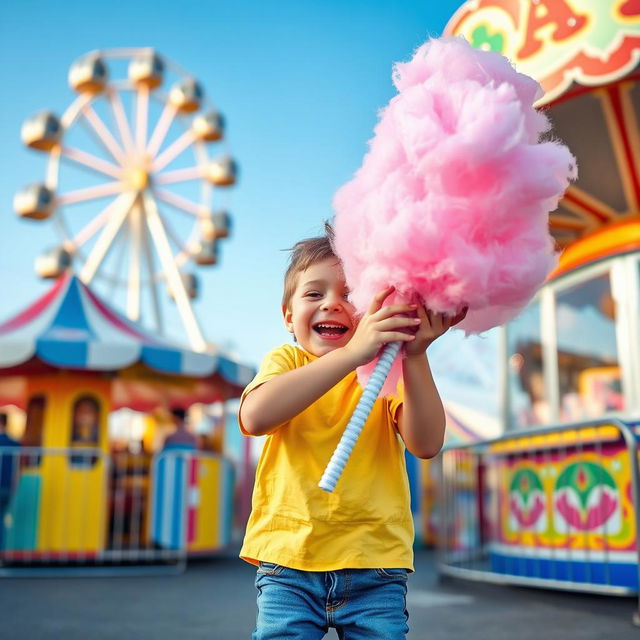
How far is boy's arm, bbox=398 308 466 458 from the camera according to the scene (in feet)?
4.94

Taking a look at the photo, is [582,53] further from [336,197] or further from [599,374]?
[336,197]

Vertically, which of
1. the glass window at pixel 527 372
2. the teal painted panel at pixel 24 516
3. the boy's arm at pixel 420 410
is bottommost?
the teal painted panel at pixel 24 516

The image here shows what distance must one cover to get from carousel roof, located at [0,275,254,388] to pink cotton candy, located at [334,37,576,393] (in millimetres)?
6014

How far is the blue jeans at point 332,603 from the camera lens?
1536mm

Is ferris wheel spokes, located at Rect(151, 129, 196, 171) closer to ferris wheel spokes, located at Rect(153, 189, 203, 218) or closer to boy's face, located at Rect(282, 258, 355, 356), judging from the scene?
ferris wheel spokes, located at Rect(153, 189, 203, 218)

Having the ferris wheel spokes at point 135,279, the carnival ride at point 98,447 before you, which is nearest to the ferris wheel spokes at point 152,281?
the ferris wheel spokes at point 135,279

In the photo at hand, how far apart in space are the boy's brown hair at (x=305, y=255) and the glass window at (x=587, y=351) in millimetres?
4097

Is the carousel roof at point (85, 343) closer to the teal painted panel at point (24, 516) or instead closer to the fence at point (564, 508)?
the teal painted panel at point (24, 516)

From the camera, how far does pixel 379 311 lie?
4.83ft

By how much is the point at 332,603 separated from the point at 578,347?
452 centimetres

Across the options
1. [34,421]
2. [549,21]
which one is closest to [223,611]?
[549,21]

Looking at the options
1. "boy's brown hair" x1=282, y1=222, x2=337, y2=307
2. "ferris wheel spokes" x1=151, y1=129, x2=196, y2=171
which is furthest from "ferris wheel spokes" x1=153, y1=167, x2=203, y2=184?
"boy's brown hair" x1=282, y1=222, x2=337, y2=307

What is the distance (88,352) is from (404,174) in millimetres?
6135

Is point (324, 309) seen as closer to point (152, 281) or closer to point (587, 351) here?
point (587, 351)
